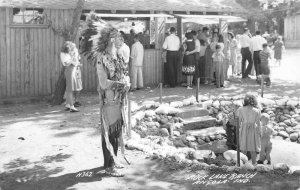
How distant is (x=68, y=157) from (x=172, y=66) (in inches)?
346

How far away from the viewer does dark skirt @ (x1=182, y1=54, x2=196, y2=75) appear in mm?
16188

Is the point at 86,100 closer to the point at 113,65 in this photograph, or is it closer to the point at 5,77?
the point at 5,77

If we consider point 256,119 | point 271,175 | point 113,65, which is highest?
point 113,65

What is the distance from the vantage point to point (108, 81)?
23.5 feet

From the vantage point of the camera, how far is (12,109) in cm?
1316

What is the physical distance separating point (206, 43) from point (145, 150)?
9.33 metres

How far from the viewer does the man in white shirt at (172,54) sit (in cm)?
1608

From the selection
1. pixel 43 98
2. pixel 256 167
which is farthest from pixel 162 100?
pixel 256 167

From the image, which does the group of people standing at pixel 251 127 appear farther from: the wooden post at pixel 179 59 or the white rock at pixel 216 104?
the wooden post at pixel 179 59

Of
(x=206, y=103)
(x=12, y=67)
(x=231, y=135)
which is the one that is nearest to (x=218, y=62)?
(x=206, y=103)

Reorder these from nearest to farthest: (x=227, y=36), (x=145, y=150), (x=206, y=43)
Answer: (x=145, y=150) < (x=206, y=43) < (x=227, y=36)

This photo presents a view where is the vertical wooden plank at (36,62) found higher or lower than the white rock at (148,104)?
higher

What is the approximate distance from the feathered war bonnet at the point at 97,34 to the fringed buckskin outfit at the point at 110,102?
0.14 meters

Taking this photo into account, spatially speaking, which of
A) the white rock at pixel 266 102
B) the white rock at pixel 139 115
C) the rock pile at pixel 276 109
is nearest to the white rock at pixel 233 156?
the white rock at pixel 139 115
